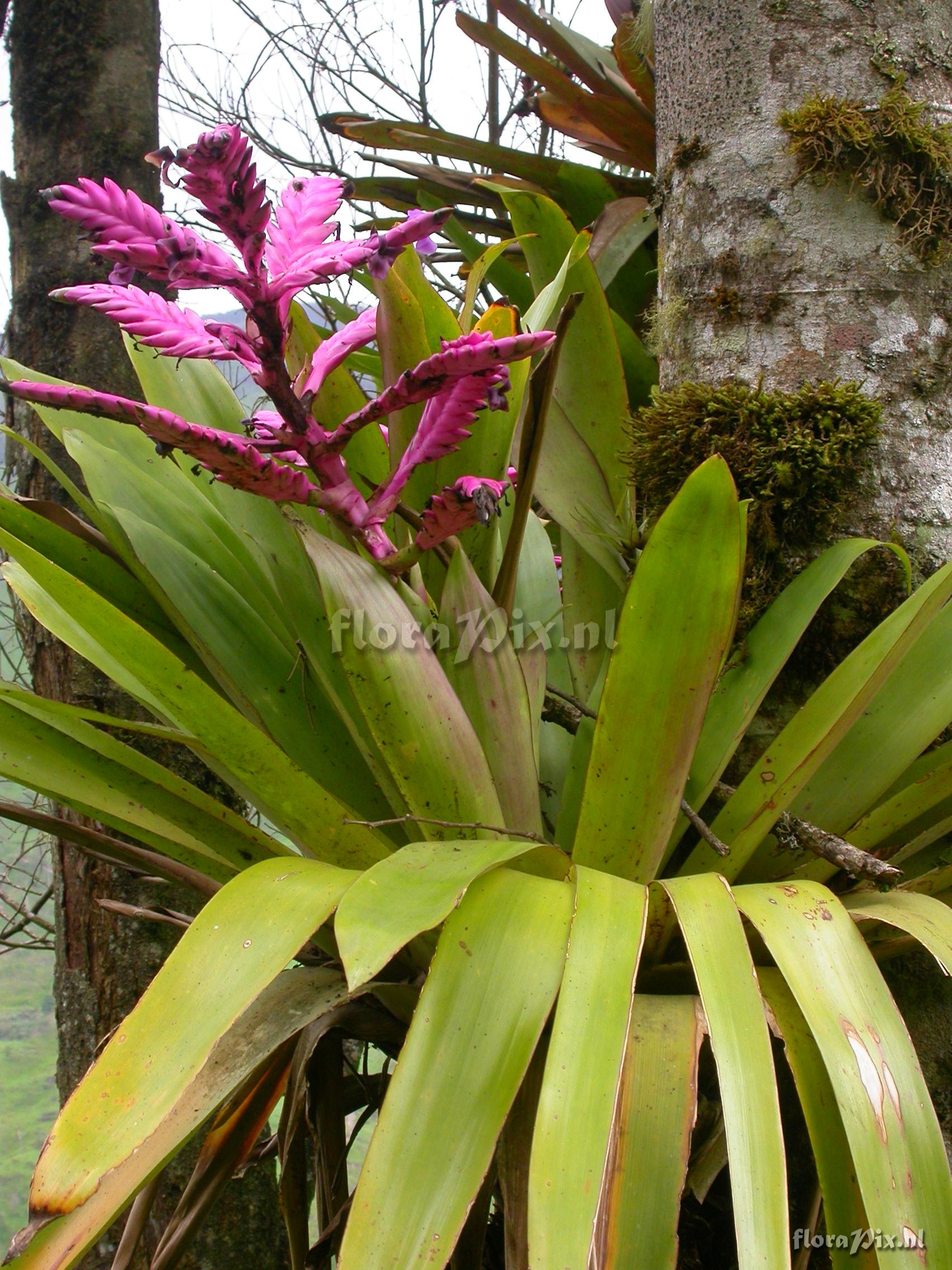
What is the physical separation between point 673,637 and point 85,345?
1.09 metres

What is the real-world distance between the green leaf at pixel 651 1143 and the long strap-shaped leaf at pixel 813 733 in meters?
0.16

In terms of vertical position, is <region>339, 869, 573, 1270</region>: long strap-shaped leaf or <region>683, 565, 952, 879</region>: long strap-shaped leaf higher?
<region>683, 565, 952, 879</region>: long strap-shaped leaf

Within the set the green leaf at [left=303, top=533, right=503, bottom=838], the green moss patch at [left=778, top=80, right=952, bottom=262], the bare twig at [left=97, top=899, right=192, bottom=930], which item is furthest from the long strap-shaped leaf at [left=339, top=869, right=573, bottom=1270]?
the green moss patch at [left=778, top=80, right=952, bottom=262]

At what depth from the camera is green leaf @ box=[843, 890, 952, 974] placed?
1.63 feet

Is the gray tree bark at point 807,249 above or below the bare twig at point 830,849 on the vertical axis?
above

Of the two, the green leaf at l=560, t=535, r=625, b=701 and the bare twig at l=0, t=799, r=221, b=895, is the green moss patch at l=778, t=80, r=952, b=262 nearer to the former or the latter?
the green leaf at l=560, t=535, r=625, b=701

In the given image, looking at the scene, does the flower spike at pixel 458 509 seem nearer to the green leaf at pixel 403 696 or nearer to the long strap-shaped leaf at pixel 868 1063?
the green leaf at pixel 403 696

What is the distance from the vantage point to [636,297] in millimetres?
1378

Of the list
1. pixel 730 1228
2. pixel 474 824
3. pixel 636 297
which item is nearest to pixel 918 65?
pixel 636 297

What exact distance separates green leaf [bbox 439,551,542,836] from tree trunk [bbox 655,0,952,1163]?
14.7 inches

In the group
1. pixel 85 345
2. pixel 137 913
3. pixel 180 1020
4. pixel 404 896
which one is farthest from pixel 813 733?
pixel 85 345

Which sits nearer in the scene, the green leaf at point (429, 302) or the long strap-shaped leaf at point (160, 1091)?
the long strap-shaped leaf at point (160, 1091)

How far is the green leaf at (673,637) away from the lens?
56cm

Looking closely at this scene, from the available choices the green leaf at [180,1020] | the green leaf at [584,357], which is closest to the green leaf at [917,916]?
the green leaf at [180,1020]
